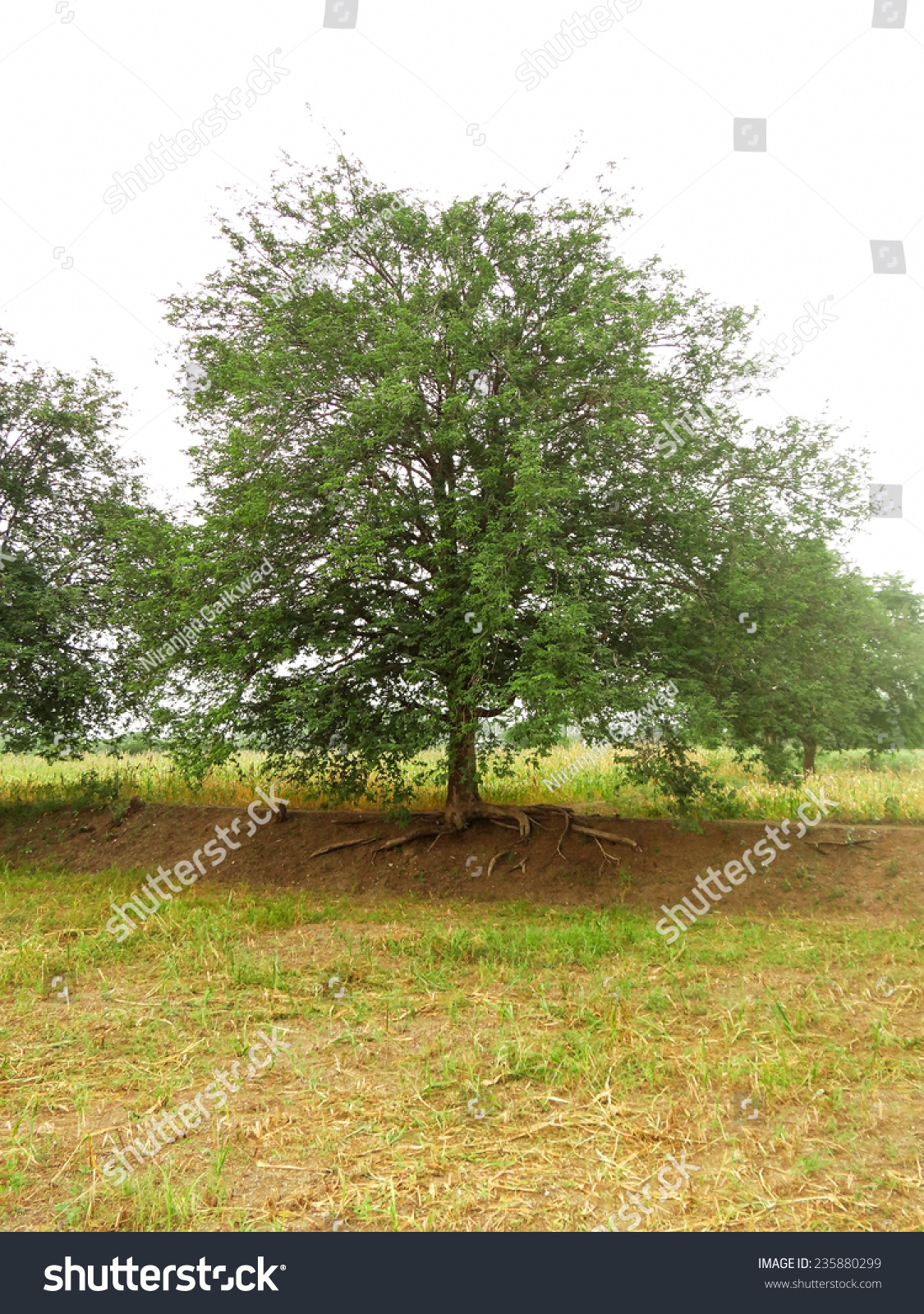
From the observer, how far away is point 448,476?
13.0m

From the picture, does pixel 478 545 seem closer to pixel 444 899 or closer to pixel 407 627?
pixel 407 627

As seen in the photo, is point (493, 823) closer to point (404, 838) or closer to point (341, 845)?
point (404, 838)

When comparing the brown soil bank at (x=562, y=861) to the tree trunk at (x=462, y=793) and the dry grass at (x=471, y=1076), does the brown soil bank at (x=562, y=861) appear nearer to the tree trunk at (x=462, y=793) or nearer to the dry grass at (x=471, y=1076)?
the tree trunk at (x=462, y=793)

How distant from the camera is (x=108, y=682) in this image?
53.4ft

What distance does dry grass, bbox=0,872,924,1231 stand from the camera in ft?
15.6

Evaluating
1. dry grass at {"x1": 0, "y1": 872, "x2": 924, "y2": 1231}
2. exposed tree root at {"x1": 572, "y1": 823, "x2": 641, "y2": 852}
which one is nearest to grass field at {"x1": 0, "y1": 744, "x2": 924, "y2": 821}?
exposed tree root at {"x1": 572, "y1": 823, "x2": 641, "y2": 852}

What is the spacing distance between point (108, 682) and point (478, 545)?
9.54 meters

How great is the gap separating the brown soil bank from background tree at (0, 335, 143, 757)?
2.96 metres

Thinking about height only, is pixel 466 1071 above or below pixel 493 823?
below

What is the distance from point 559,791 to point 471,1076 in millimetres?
10932

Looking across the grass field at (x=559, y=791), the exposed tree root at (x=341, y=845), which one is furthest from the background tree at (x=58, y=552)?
the exposed tree root at (x=341, y=845)

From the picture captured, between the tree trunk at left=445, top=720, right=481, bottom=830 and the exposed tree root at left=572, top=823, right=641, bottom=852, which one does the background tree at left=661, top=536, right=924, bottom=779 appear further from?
the tree trunk at left=445, top=720, right=481, bottom=830

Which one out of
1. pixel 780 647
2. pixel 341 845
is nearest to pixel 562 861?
pixel 341 845

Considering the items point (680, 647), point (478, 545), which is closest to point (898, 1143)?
point (680, 647)
